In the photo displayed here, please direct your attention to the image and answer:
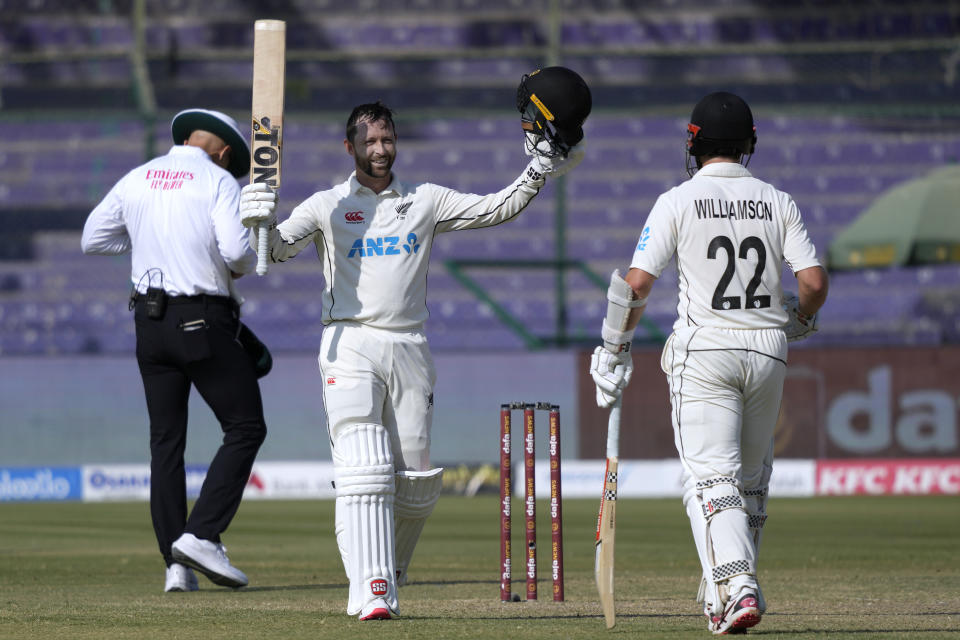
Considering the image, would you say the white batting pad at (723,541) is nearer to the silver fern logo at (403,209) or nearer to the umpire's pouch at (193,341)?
the silver fern logo at (403,209)

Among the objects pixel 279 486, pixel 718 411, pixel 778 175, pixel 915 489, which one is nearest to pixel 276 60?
pixel 718 411

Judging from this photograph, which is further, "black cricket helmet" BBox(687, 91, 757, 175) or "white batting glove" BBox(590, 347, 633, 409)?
"black cricket helmet" BBox(687, 91, 757, 175)

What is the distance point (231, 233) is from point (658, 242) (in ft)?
6.83

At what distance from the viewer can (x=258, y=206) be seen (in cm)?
476

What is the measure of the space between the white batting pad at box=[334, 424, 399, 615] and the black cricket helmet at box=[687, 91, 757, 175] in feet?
4.33

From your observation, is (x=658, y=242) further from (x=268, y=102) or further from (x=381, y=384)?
(x=268, y=102)

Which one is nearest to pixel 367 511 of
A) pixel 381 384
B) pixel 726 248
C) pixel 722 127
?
pixel 381 384

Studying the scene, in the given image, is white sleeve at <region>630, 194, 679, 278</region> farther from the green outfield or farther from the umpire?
the umpire

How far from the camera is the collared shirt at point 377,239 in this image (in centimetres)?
496

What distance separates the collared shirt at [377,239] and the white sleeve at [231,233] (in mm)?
962

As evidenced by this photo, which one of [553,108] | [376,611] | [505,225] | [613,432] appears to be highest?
[505,225]

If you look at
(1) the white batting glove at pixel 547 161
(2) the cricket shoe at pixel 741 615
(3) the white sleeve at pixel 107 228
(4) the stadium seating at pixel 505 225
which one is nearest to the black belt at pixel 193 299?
(3) the white sleeve at pixel 107 228

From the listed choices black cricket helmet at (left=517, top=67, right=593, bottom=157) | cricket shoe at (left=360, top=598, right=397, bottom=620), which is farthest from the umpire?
black cricket helmet at (left=517, top=67, right=593, bottom=157)

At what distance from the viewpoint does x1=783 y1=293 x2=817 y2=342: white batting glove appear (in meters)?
4.77
